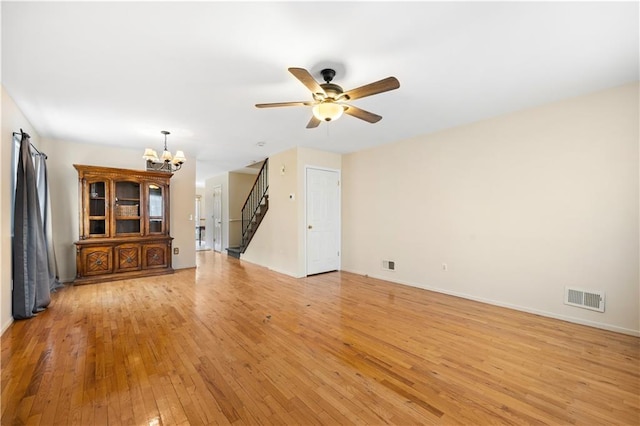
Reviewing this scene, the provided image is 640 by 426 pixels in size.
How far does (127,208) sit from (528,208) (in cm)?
667

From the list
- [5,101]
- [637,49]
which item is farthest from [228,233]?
[637,49]

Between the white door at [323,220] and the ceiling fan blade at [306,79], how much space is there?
10.3 ft

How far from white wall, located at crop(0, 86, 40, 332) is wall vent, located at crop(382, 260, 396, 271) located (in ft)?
16.7

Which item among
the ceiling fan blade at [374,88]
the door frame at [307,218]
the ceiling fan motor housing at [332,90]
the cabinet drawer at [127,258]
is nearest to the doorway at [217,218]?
the cabinet drawer at [127,258]

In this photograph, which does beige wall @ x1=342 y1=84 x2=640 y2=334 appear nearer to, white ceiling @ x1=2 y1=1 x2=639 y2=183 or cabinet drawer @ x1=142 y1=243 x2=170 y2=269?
white ceiling @ x1=2 y1=1 x2=639 y2=183

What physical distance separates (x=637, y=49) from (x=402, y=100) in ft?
6.19

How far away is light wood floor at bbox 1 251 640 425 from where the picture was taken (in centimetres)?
172

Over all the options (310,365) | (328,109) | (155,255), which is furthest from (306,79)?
(155,255)

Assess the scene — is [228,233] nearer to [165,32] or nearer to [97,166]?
[97,166]

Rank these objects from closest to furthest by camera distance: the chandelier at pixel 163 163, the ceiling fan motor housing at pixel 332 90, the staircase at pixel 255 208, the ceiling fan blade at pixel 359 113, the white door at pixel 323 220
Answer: the ceiling fan motor housing at pixel 332 90
the ceiling fan blade at pixel 359 113
the chandelier at pixel 163 163
the white door at pixel 323 220
the staircase at pixel 255 208

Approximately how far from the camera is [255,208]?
7.38 metres

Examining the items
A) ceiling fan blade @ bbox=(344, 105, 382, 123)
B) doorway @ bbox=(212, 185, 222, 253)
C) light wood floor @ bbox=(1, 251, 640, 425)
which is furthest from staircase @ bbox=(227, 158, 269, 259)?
ceiling fan blade @ bbox=(344, 105, 382, 123)

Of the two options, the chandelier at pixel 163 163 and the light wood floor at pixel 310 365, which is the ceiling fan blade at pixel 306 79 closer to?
the light wood floor at pixel 310 365

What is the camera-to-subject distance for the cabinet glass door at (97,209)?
4.93 meters
